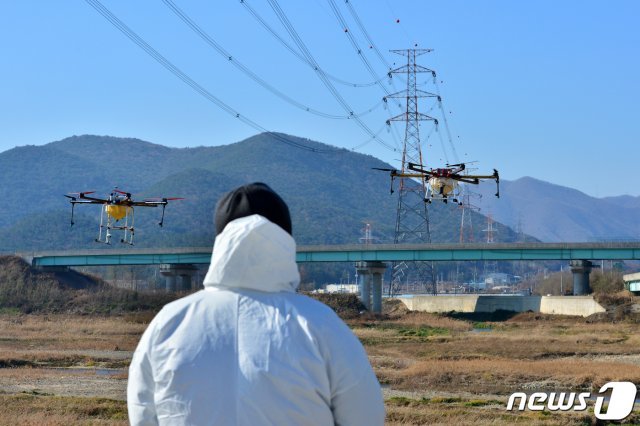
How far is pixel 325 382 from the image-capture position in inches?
173

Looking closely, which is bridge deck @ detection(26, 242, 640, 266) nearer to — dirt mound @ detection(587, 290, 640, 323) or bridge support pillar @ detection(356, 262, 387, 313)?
bridge support pillar @ detection(356, 262, 387, 313)

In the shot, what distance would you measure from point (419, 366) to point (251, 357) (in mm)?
42415

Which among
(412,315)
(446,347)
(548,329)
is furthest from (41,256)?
(446,347)

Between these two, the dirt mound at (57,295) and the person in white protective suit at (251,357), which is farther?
the dirt mound at (57,295)

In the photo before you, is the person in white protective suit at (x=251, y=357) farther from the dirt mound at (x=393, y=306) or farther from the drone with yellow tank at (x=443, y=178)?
the dirt mound at (x=393, y=306)

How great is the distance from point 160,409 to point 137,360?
0.75 feet

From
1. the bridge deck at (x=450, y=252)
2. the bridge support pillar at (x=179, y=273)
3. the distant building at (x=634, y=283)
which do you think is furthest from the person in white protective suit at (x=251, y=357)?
the distant building at (x=634, y=283)

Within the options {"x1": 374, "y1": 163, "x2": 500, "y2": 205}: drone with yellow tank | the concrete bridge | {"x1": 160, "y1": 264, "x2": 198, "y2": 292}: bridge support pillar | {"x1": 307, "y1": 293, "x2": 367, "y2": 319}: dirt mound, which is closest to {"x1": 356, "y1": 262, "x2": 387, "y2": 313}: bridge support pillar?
the concrete bridge

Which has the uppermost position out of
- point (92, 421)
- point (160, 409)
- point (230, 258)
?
point (230, 258)

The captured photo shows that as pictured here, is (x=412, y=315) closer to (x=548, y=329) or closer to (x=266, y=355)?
(x=548, y=329)

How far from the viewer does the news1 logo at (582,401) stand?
1177 inches

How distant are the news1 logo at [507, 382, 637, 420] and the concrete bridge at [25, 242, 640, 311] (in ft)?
256

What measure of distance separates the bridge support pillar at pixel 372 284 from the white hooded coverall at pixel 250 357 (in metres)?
116

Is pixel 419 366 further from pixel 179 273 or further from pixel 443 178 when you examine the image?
pixel 179 273
